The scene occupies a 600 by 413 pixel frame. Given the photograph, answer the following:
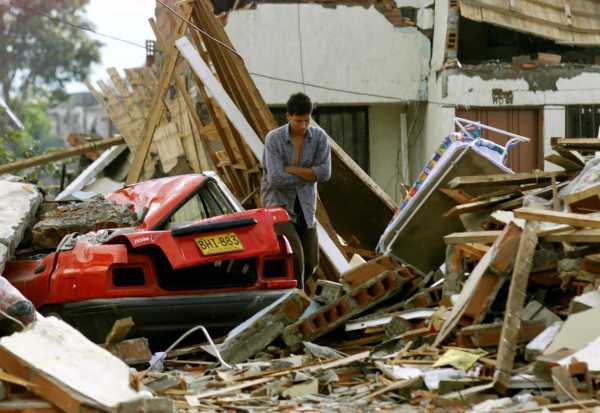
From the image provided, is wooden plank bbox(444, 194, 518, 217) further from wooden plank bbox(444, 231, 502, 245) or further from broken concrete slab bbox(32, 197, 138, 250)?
broken concrete slab bbox(32, 197, 138, 250)

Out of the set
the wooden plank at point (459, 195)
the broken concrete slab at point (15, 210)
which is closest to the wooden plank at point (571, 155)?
the wooden plank at point (459, 195)

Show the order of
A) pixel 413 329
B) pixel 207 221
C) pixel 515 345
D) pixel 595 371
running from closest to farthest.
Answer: pixel 595 371 < pixel 515 345 < pixel 413 329 < pixel 207 221

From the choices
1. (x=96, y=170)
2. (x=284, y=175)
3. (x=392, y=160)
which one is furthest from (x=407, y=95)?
(x=284, y=175)

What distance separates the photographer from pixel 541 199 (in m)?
9.95

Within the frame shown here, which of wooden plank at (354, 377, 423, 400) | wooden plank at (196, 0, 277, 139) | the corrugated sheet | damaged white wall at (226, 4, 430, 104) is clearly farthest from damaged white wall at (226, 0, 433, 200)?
wooden plank at (354, 377, 423, 400)

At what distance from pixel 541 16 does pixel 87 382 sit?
17.3 m

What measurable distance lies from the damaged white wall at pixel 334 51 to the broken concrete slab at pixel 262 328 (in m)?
13.2

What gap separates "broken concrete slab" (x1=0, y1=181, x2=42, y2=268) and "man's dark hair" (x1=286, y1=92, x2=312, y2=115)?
7.88ft

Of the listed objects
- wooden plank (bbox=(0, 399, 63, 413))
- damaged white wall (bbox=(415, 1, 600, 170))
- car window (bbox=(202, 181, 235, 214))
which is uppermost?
damaged white wall (bbox=(415, 1, 600, 170))

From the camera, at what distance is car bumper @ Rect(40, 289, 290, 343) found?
910 centimetres

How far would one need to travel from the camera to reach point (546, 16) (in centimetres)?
2186

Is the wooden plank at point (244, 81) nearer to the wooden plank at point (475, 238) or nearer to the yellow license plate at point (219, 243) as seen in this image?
the yellow license plate at point (219, 243)

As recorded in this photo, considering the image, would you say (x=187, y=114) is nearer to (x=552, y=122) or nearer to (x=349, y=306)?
(x=552, y=122)

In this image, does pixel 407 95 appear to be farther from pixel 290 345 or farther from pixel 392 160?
pixel 290 345
